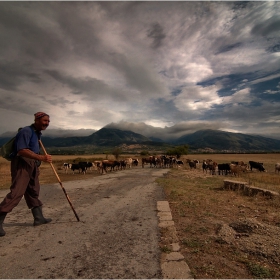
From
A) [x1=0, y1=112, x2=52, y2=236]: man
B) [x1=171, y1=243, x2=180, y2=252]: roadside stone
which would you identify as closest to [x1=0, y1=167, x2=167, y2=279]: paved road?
[x1=171, y1=243, x2=180, y2=252]: roadside stone

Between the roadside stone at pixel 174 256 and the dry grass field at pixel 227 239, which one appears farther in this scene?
the roadside stone at pixel 174 256

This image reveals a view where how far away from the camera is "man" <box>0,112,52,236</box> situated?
4.46m

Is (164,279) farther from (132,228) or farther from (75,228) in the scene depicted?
(75,228)

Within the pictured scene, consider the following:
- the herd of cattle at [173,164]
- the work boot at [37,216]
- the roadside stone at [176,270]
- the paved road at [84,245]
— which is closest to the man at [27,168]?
the work boot at [37,216]

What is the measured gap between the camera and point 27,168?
4.80m

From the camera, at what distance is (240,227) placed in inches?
189

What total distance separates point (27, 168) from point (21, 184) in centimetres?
38

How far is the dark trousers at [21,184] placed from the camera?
443 cm

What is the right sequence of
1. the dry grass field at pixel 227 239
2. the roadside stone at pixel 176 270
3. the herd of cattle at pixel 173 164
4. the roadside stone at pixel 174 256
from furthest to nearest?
1. the herd of cattle at pixel 173 164
2. the roadside stone at pixel 174 256
3. the dry grass field at pixel 227 239
4. the roadside stone at pixel 176 270

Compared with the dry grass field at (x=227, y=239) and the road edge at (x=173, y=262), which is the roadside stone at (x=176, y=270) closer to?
the road edge at (x=173, y=262)

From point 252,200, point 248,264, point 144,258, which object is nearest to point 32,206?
point 144,258

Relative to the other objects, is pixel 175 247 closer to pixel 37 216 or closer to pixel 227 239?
pixel 227 239

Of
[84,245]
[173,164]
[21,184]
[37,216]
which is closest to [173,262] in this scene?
[84,245]

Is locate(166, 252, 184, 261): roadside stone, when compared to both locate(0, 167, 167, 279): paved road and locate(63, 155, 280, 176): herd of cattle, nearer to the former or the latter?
locate(0, 167, 167, 279): paved road
